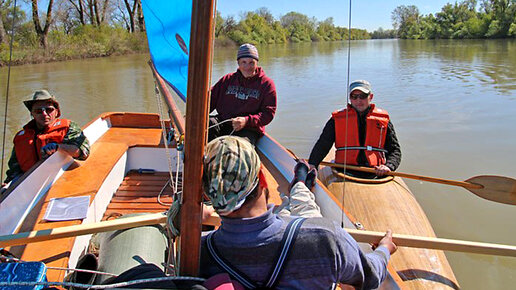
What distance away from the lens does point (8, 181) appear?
2.75m

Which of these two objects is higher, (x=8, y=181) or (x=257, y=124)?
(x=257, y=124)

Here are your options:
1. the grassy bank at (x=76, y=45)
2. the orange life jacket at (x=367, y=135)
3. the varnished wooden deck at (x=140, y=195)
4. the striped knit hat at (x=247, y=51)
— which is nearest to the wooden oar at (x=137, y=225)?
the varnished wooden deck at (x=140, y=195)

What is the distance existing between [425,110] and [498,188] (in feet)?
22.3

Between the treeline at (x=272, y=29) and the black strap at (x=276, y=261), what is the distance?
27.5 m

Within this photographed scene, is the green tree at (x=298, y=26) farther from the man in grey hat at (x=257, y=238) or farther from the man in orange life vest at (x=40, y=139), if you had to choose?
the man in grey hat at (x=257, y=238)

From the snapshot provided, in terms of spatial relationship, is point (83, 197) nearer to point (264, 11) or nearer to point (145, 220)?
point (145, 220)

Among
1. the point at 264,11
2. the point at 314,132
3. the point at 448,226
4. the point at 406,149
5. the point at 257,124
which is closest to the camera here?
the point at 257,124

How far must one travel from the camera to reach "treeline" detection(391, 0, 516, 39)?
3609cm

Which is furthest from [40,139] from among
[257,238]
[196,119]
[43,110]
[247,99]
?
[257,238]

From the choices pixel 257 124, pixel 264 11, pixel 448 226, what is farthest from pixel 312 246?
pixel 264 11

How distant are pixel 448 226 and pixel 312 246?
3.31 m

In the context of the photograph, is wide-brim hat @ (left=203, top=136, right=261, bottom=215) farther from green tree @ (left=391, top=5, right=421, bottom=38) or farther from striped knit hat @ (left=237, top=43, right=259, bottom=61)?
green tree @ (left=391, top=5, right=421, bottom=38)

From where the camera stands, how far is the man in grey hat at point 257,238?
0.92 metres

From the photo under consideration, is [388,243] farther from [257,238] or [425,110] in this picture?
[425,110]
